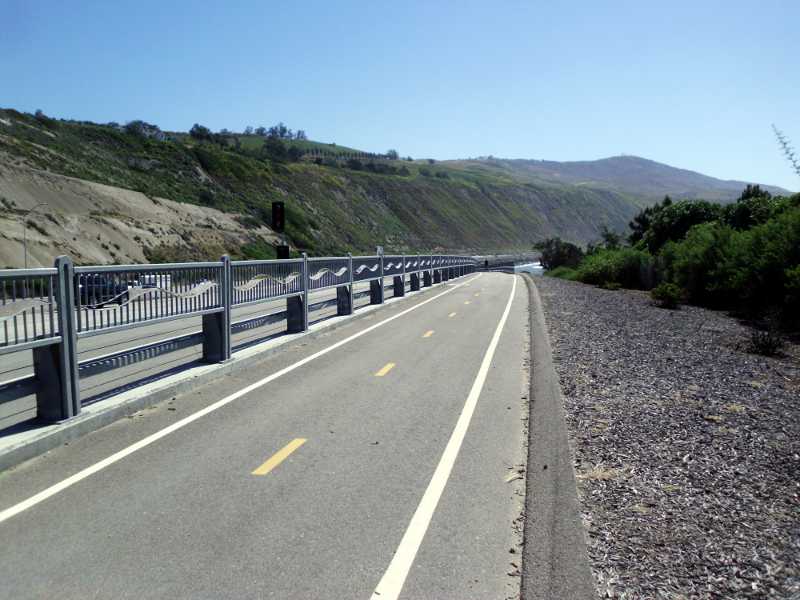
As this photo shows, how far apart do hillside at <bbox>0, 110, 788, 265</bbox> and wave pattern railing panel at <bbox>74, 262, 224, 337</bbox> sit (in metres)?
30.6

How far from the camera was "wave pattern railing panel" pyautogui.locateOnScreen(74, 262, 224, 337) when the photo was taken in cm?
736

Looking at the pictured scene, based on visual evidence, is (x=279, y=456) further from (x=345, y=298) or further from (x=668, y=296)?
(x=668, y=296)

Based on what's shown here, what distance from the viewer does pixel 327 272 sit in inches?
664

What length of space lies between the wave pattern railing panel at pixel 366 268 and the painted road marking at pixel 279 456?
12.6 m

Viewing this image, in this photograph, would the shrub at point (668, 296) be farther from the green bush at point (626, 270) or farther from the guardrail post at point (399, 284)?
the green bush at point (626, 270)

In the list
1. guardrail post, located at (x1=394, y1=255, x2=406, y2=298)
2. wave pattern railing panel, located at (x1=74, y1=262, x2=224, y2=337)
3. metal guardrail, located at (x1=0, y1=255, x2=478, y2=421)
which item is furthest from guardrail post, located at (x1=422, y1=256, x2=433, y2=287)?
Answer: wave pattern railing panel, located at (x1=74, y1=262, x2=224, y2=337)

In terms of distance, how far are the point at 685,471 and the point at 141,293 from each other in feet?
20.6

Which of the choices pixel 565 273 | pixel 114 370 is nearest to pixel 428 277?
pixel 114 370

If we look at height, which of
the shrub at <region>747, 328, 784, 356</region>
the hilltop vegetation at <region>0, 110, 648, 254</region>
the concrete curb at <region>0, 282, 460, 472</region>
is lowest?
the shrub at <region>747, 328, 784, 356</region>

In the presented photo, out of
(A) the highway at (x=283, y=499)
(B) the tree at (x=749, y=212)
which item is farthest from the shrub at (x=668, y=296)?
(A) the highway at (x=283, y=499)

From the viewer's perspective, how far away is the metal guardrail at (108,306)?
648 centimetres

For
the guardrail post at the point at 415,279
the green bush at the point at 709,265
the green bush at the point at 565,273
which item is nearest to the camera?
the green bush at the point at 709,265

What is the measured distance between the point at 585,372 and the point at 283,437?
581cm

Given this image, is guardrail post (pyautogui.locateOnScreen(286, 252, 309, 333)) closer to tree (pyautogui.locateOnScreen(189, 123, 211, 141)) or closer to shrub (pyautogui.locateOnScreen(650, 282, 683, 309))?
shrub (pyautogui.locateOnScreen(650, 282, 683, 309))
